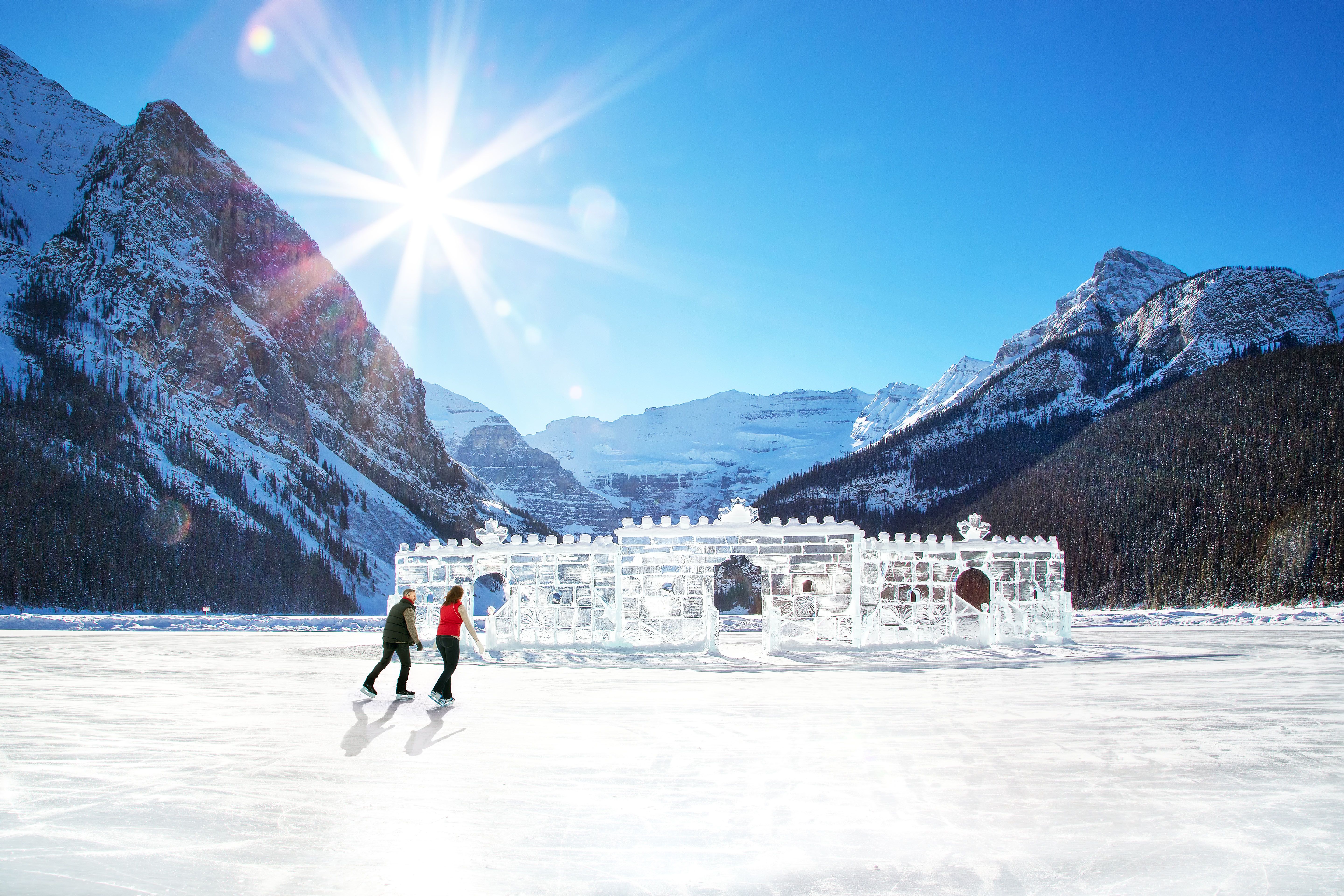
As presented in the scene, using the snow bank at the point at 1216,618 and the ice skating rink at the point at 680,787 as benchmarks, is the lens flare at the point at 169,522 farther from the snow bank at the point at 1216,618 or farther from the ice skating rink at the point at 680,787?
the snow bank at the point at 1216,618

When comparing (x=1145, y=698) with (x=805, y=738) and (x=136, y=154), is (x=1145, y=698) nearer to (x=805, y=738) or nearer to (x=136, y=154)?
(x=805, y=738)

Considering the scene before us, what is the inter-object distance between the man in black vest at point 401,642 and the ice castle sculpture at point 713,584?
5.70 meters

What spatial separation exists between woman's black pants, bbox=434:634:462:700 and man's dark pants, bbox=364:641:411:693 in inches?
27.1

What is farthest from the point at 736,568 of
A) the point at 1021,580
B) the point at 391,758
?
the point at 391,758

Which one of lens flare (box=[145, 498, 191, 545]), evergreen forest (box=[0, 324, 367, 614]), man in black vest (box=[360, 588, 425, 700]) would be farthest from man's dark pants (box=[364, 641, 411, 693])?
lens flare (box=[145, 498, 191, 545])

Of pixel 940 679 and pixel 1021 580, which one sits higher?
pixel 1021 580

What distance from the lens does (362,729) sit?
935 cm

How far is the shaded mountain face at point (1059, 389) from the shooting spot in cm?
12675

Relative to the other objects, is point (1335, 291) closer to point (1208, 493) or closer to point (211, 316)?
point (1208, 493)

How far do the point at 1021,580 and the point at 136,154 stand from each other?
16849cm

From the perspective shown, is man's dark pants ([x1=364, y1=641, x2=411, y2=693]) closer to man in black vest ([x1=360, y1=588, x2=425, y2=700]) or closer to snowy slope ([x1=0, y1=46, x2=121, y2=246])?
man in black vest ([x1=360, y1=588, x2=425, y2=700])

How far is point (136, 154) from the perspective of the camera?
137625mm

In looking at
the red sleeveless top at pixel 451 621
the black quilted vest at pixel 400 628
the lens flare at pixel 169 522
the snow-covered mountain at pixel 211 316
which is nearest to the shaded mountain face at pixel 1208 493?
the red sleeveless top at pixel 451 621

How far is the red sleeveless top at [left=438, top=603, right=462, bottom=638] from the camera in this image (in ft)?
37.3
